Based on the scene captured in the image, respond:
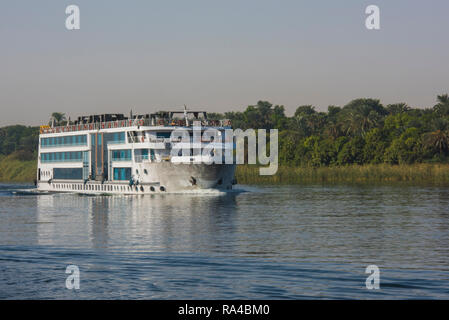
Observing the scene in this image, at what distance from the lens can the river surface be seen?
844 inches

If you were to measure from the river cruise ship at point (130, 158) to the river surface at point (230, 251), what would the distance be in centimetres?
1339

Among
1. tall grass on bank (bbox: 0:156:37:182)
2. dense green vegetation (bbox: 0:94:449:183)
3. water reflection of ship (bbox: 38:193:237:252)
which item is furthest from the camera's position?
tall grass on bank (bbox: 0:156:37:182)

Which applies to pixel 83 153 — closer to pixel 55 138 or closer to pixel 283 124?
pixel 55 138

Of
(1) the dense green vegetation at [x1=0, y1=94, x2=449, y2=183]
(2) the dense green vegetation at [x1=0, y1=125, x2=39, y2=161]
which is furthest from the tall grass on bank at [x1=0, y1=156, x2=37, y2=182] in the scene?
(2) the dense green vegetation at [x1=0, y1=125, x2=39, y2=161]

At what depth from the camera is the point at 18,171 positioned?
143 meters

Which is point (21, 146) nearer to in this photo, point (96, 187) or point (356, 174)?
point (96, 187)

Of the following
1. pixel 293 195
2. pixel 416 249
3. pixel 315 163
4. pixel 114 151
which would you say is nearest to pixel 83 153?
pixel 114 151

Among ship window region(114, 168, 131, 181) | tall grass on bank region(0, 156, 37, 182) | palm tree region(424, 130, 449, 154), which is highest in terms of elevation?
palm tree region(424, 130, 449, 154)

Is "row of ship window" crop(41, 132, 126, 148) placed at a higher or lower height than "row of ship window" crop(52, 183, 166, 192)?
higher

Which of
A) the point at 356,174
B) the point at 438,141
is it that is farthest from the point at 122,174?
the point at 438,141

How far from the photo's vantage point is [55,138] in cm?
9081

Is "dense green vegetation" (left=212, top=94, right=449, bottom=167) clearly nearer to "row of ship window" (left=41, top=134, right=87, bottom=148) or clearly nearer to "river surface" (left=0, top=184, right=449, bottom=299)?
"row of ship window" (left=41, top=134, right=87, bottom=148)

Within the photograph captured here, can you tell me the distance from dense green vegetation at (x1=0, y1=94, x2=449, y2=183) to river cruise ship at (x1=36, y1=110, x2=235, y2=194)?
367 inches
